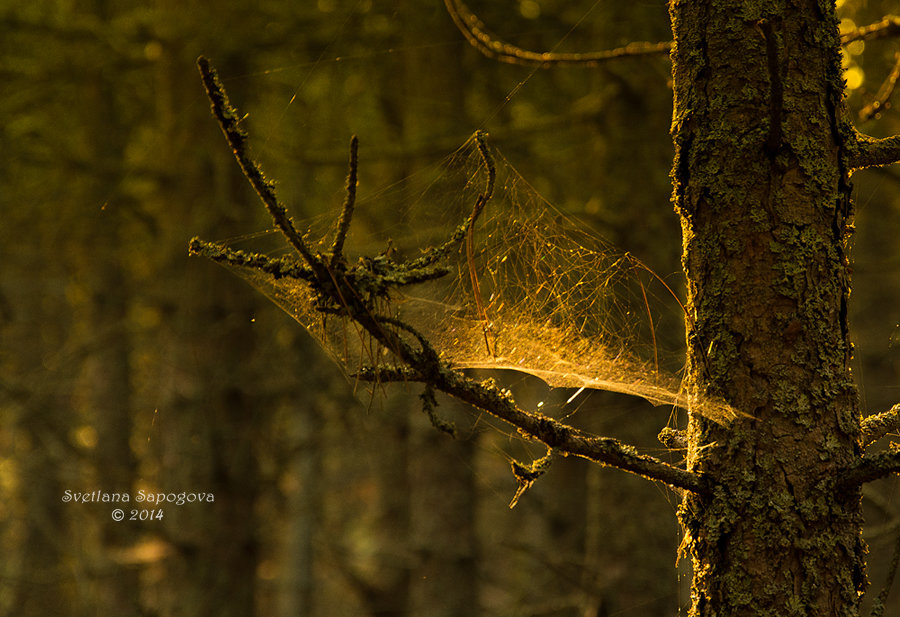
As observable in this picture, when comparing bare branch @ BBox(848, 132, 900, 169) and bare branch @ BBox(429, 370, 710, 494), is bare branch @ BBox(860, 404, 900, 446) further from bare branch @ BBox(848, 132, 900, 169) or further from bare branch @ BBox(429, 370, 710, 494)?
bare branch @ BBox(848, 132, 900, 169)

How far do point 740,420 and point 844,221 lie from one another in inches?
17.9

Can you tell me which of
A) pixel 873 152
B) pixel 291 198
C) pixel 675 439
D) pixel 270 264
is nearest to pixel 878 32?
pixel 873 152

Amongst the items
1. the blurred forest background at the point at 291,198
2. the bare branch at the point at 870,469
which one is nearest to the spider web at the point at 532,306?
the bare branch at the point at 870,469

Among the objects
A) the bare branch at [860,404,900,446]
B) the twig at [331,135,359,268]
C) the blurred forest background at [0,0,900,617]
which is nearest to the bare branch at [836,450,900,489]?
the bare branch at [860,404,900,446]

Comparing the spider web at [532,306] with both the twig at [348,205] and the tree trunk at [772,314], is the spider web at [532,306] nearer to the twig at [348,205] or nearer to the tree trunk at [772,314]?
the tree trunk at [772,314]

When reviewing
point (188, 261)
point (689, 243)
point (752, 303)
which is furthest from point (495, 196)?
point (188, 261)

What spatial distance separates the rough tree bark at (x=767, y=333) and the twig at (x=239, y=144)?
358 millimetres

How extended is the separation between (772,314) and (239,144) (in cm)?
103

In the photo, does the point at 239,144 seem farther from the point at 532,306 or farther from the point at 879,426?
the point at 879,426

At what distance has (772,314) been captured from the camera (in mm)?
1375

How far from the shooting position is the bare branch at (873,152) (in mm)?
1446

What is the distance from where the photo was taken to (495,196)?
7.08ft

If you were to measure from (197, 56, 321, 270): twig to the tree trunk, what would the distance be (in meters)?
0.85

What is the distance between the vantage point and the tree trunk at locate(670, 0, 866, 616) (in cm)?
132
